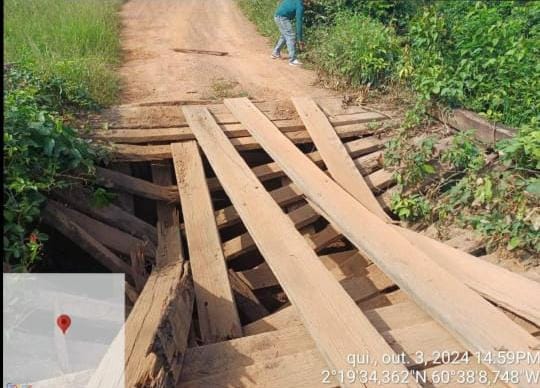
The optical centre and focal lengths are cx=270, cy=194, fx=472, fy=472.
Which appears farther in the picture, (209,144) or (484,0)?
(484,0)

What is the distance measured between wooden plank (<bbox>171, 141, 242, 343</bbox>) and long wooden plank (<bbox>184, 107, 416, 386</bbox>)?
0.23 metres

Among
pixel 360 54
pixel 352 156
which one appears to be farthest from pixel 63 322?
pixel 360 54

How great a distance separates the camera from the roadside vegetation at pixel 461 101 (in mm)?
3658

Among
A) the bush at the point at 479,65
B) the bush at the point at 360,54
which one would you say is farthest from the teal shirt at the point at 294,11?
the bush at the point at 479,65

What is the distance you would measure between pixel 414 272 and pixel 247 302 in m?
1.27

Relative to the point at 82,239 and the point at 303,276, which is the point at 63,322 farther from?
the point at 303,276

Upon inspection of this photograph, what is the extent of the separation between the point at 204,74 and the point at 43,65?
2.30 metres

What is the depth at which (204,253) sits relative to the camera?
3.37m

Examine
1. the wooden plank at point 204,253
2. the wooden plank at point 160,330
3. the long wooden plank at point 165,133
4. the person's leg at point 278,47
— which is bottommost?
the wooden plank at point 204,253

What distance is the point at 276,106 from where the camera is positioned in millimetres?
5621

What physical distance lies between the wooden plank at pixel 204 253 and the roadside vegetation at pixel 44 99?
0.80 metres

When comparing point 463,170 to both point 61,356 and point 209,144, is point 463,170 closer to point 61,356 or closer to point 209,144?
point 209,144

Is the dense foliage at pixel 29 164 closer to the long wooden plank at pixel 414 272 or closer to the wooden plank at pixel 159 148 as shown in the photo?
the wooden plank at pixel 159 148

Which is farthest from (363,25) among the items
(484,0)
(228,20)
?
(228,20)
